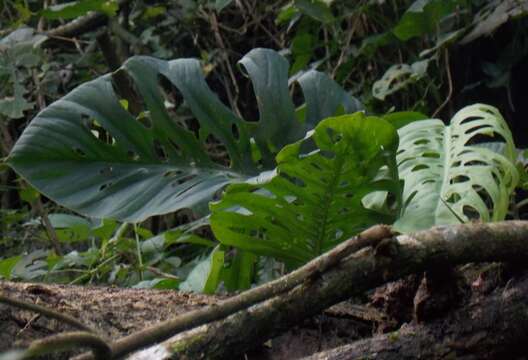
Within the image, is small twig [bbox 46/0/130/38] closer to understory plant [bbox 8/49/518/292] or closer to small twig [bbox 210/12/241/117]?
small twig [bbox 210/12/241/117]

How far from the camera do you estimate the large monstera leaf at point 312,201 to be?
115 cm

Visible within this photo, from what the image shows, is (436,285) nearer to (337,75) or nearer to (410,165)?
(410,165)

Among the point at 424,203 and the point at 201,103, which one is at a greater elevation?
the point at 201,103

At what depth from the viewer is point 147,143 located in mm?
1390

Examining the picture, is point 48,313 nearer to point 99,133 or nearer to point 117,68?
point 99,133

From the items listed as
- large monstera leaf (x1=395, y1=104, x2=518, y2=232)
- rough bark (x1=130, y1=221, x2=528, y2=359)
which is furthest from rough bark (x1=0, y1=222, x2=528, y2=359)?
large monstera leaf (x1=395, y1=104, x2=518, y2=232)

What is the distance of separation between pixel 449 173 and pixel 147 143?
500mm

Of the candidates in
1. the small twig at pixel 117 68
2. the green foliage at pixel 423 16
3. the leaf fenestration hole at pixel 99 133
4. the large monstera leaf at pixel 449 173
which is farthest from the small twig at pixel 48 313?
the small twig at pixel 117 68

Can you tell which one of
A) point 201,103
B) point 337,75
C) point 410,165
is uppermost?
point 201,103

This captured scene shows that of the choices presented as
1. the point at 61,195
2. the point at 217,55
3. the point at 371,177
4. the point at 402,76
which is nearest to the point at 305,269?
the point at 371,177

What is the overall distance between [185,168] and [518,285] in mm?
719

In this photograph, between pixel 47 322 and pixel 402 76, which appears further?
pixel 402 76

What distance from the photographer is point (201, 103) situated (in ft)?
4.72

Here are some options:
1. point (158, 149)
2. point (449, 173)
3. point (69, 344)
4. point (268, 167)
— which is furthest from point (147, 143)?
point (158, 149)
